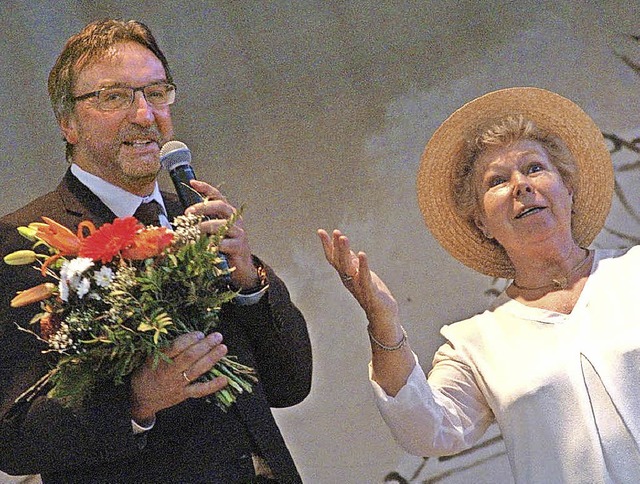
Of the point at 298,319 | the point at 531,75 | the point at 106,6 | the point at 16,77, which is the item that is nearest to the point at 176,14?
the point at 106,6

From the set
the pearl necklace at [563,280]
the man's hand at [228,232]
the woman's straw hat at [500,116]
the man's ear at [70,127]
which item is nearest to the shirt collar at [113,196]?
the man's ear at [70,127]

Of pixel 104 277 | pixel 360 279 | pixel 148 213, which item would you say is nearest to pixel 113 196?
pixel 148 213

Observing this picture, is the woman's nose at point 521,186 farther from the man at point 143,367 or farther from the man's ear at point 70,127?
the man's ear at point 70,127

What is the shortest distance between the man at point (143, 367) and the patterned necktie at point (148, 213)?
16mm

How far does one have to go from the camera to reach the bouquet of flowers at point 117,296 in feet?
6.28

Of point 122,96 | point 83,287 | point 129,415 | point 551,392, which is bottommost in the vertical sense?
point 551,392

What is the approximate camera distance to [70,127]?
247cm

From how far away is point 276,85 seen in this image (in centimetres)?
372

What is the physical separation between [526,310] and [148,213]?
102 cm

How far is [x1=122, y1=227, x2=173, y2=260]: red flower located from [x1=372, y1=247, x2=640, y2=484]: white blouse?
30.9 inches

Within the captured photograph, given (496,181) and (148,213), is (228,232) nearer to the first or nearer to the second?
(148,213)

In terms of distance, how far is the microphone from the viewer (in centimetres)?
218

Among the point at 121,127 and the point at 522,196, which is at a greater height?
the point at 121,127

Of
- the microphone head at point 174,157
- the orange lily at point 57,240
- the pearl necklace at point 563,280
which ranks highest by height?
the microphone head at point 174,157
